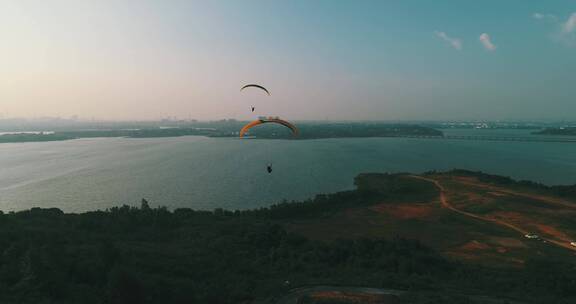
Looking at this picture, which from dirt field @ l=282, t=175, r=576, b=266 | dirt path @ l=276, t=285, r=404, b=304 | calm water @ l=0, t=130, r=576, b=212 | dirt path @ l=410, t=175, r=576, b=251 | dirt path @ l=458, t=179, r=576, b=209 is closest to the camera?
dirt path @ l=276, t=285, r=404, b=304

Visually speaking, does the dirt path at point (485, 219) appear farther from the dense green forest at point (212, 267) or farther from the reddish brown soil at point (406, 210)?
the dense green forest at point (212, 267)

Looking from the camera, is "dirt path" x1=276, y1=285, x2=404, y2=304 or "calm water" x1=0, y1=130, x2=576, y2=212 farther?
"calm water" x1=0, y1=130, x2=576, y2=212

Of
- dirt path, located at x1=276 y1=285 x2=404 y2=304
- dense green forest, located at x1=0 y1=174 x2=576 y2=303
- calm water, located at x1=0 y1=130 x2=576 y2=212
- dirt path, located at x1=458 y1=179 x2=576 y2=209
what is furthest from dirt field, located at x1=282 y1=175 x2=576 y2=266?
dirt path, located at x1=276 y1=285 x2=404 y2=304

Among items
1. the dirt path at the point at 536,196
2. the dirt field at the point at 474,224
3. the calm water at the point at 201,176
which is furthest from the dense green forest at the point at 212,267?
the dirt path at the point at 536,196

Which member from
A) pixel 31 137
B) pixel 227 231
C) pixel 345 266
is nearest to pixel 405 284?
pixel 345 266

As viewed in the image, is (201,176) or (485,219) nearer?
(485,219)

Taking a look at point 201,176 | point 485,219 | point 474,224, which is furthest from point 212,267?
point 201,176

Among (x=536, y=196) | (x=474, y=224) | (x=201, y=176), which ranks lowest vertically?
(x=474, y=224)

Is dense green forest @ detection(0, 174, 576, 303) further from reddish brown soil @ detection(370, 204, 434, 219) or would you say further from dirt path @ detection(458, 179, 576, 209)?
dirt path @ detection(458, 179, 576, 209)

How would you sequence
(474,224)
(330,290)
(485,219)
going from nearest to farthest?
1. (330,290)
2. (474,224)
3. (485,219)

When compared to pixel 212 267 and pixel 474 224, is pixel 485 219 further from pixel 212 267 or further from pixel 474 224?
pixel 212 267
